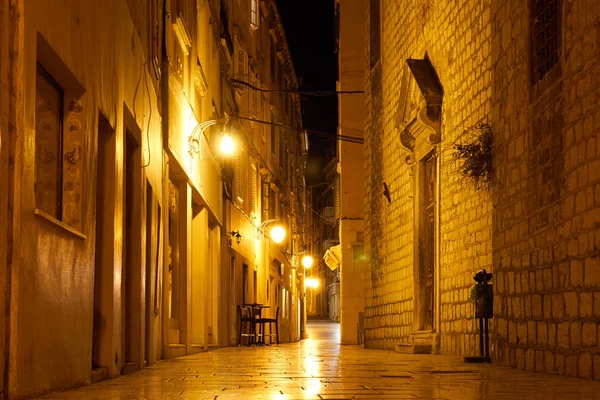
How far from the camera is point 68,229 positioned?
6094 millimetres

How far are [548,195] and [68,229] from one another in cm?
438

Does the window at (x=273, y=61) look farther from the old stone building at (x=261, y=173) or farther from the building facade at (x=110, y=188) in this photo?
the building facade at (x=110, y=188)

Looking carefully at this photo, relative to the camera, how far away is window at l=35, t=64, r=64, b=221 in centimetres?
618

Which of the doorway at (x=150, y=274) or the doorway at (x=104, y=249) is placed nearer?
the doorway at (x=104, y=249)

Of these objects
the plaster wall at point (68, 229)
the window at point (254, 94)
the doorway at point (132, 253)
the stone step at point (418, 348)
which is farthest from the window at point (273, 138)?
the plaster wall at point (68, 229)

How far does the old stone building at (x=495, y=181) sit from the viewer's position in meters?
7.66

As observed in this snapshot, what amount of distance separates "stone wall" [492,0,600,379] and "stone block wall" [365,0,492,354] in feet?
3.36

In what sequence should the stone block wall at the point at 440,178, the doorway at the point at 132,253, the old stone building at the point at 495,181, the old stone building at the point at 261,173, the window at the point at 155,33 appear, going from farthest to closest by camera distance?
the old stone building at the point at 261,173, the stone block wall at the point at 440,178, the window at the point at 155,33, the doorway at the point at 132,253, the old stone building at the point at 495,181

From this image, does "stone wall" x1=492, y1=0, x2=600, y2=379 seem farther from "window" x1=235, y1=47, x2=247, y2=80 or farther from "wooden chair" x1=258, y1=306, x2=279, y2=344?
"window" x1=235, y1=47, x2=247, y2=80

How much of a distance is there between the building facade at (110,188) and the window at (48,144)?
0.05ft

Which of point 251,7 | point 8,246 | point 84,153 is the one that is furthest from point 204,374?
point 251,7

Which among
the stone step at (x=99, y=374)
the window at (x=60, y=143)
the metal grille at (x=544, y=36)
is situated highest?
the metal grille at (x=544, y=36)

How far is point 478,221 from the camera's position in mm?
11305

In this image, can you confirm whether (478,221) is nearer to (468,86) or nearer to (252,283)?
(468,86)
